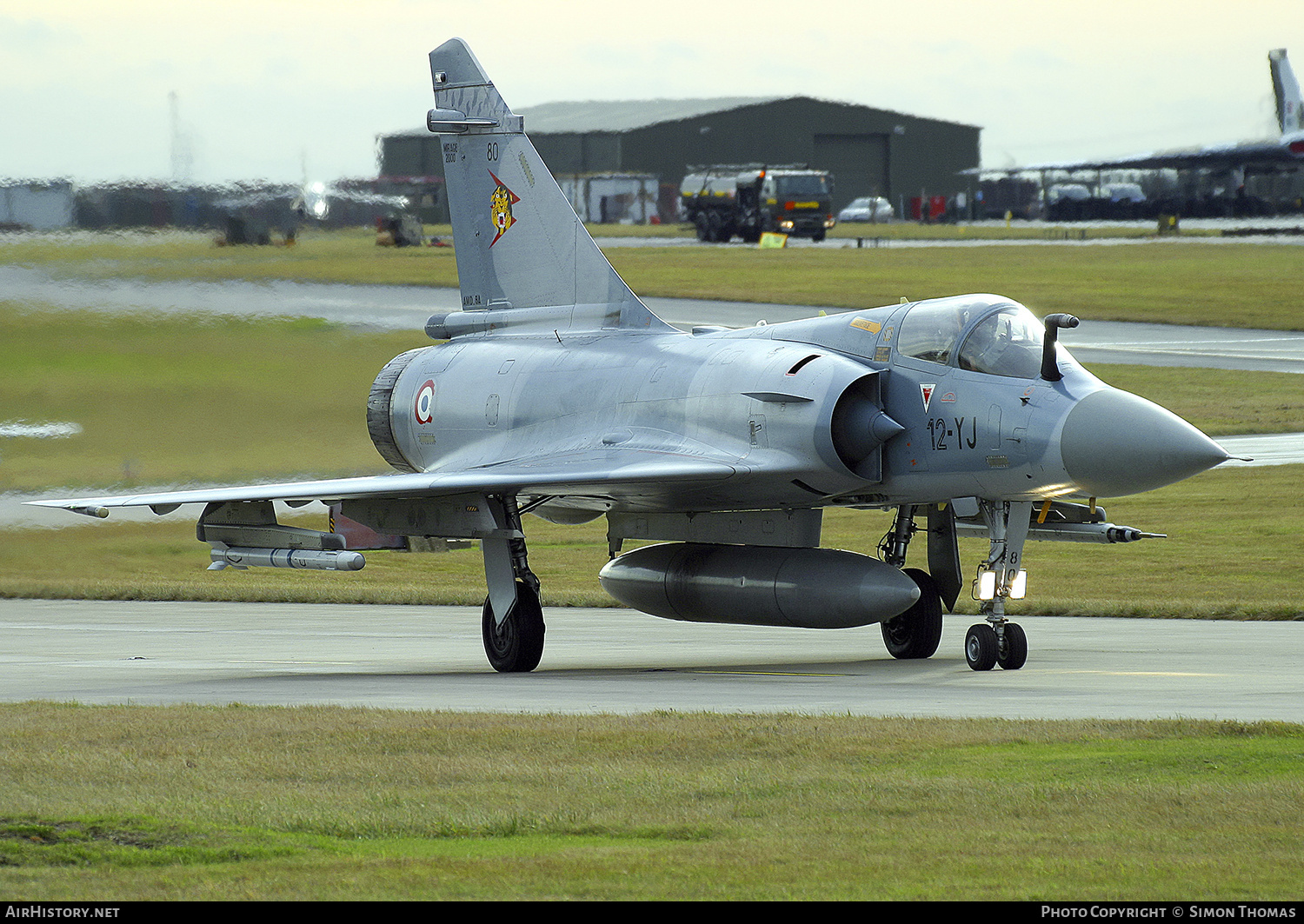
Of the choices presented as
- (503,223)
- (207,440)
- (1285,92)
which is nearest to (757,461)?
(503,223)

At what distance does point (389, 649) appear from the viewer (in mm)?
18266

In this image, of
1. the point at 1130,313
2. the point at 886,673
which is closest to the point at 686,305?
the point at 1130,313

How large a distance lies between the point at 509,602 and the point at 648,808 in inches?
311

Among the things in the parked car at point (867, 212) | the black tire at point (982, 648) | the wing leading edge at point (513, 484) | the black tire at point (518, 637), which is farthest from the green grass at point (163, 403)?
the parked car at point (867, 212)

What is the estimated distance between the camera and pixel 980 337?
14.5 metres

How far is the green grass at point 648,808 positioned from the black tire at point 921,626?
523cm

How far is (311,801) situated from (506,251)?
1192 centimetres

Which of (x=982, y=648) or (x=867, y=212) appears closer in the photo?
(x=982, y=648)

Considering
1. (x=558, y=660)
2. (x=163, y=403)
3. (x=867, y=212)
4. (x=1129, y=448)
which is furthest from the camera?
(x=867, y=212)

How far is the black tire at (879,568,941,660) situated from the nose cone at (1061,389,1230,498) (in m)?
2.71

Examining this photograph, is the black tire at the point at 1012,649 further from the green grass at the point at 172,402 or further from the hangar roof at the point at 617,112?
the hangar roof at the point at 617,112

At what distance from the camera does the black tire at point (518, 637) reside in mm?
15836

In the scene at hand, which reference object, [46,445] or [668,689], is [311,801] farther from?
[46,445]

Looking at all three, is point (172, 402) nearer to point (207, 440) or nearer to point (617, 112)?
point (207, 440)
